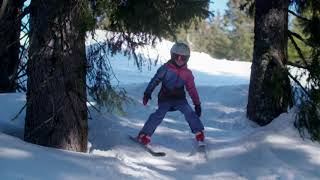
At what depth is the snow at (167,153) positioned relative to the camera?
17.7ft

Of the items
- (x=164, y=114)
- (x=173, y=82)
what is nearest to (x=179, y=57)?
(x=173, y=82)

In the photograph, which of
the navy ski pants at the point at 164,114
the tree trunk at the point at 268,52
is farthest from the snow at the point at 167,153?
the tree trunk at the point at 268,52

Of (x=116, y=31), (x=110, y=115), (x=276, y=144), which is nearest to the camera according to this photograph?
Result: (x=276, y=144)

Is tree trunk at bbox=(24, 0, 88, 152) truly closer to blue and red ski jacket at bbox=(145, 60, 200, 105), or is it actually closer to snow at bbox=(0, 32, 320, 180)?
snow at bbox=(0, 32, 320, 180)

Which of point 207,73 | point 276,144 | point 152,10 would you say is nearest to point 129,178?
point 276,144

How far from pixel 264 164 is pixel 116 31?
8.92ft

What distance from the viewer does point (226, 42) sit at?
63.4 metres

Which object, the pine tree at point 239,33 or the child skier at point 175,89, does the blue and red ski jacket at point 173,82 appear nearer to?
the child skier at point 175,89

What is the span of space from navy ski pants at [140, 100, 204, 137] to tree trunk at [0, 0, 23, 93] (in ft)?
6.87

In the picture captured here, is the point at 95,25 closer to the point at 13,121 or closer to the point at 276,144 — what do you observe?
the point at 13,121

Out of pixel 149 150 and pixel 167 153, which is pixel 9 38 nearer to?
pixel 149 150

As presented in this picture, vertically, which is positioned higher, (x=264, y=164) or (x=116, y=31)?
(x=116, y=31)

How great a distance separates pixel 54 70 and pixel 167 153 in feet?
7.34

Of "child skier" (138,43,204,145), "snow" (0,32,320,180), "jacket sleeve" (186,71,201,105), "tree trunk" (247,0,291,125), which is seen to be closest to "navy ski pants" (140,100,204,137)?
"child skier" (138,43,204,145)
